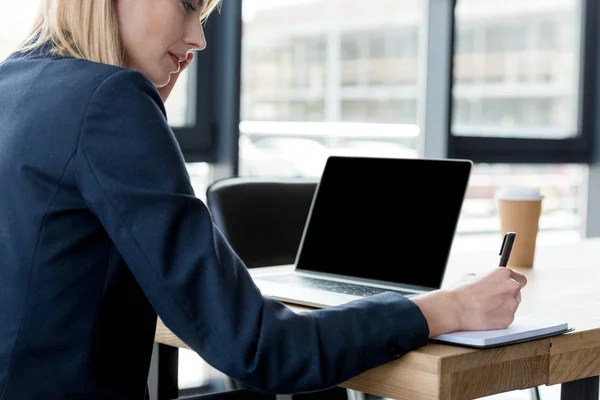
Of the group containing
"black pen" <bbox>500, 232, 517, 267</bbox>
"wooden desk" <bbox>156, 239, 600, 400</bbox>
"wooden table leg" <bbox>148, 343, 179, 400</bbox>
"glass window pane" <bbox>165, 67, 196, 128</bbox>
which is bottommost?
"wooden table leg" <bbox>148, 343, 179, 400</bbox>

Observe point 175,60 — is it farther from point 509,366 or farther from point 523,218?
point 523,218

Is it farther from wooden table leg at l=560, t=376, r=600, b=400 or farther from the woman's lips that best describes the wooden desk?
the woman's lips

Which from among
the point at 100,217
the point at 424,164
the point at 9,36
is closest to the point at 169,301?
the point at 100,217

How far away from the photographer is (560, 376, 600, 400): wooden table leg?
125 cm

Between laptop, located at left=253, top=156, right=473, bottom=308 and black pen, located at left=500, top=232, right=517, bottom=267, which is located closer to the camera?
black pen, located at left=500, top=232, right=517, bottom=267

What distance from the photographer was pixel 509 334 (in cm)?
101

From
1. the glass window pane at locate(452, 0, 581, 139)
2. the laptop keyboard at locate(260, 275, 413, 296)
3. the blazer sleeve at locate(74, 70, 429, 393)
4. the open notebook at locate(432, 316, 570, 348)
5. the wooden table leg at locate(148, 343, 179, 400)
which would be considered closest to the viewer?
the blazer sleeve at locate(74, 70, 429, 393)

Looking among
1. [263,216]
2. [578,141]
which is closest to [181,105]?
[263,216]

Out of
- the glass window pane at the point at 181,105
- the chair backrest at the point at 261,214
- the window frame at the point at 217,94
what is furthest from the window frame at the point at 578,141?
the chair backrest at the point at 261,214

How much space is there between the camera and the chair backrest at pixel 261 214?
184 cm

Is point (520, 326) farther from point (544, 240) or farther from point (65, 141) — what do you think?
point (544, 240)

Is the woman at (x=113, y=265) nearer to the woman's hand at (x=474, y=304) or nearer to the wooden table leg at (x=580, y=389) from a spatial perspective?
the woman's hand at (x=474, y=304)

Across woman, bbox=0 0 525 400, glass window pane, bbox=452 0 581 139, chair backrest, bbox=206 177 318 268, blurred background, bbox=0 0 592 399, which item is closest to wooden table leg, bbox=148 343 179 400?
chair backrest, bbox=206 177 318 268

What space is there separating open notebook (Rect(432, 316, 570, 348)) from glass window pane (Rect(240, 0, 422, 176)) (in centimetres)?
210
